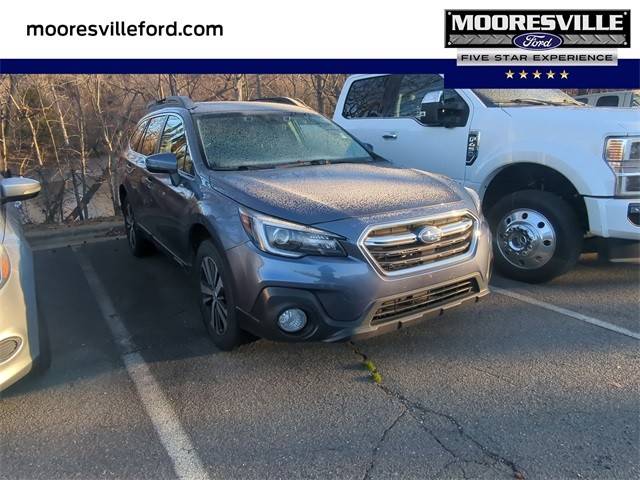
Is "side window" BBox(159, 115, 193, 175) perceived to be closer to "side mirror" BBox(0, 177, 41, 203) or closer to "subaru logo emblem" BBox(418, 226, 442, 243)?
"side mirror" BBox(0, 177, 41, 203)

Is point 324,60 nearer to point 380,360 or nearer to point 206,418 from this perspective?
point 380,360

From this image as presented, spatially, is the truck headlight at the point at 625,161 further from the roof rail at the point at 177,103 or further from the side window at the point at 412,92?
the roof rail at the point at 177,103

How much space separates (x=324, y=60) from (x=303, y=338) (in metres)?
5.25

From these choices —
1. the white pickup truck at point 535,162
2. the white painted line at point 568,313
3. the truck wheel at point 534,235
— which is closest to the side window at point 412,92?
the white pickup truck at point 535,162

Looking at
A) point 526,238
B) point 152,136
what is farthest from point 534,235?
point 152,136

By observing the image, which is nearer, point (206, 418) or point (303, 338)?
point (206, 418)

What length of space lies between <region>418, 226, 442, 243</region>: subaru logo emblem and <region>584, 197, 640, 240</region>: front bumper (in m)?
1.80

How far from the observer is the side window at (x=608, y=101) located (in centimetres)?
510

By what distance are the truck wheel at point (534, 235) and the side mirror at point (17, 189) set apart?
378 centimetres

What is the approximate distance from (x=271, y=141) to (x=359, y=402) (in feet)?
7.51

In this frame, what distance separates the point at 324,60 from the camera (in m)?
7.15

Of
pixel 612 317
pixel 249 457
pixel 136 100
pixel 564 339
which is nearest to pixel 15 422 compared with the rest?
pixel 249 457

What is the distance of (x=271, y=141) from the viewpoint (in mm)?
4180

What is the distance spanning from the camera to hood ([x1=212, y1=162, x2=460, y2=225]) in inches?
118
